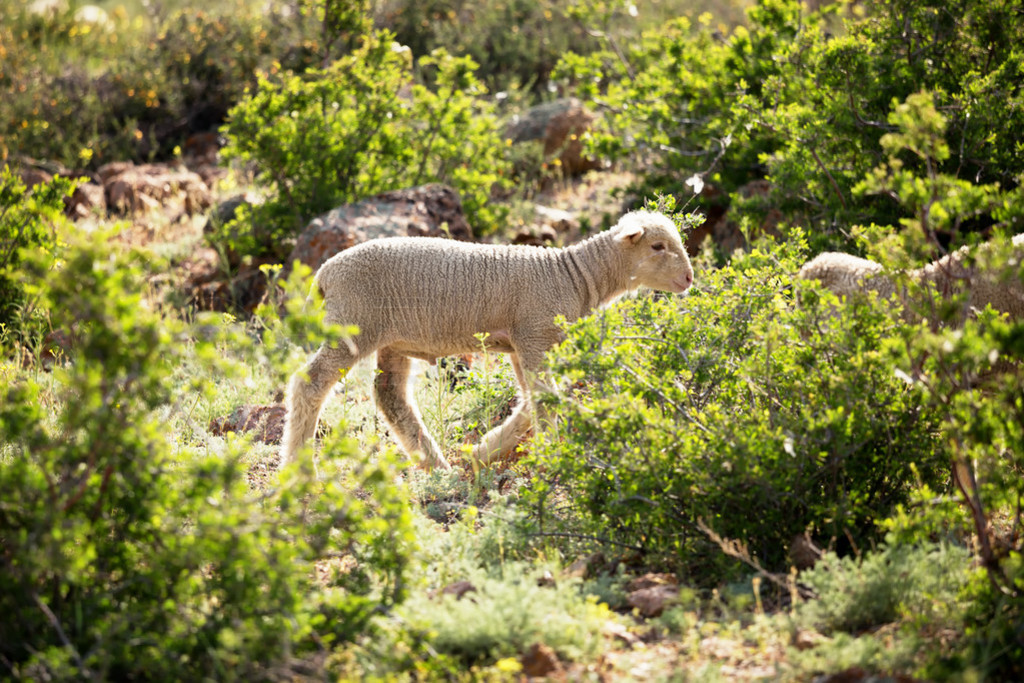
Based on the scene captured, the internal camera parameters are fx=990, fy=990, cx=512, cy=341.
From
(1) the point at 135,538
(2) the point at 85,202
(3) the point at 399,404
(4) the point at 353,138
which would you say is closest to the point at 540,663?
(1) the point at 135,538

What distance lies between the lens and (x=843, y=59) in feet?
29.2

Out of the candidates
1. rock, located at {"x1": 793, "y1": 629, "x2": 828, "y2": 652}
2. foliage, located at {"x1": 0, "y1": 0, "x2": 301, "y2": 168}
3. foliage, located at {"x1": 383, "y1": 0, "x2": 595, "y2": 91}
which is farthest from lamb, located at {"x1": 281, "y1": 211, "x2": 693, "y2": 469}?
foliage, located at {"x1": 383, "y1": 0, "x2": 595, "y2": 91}

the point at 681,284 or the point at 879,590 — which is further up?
the point at 681,284

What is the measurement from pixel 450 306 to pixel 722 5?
54.1 feet

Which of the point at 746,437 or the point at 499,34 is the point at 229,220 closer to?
the point at 499,34

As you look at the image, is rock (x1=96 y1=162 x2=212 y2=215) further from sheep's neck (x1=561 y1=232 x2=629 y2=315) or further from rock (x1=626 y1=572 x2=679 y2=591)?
rock (x1=626 y1=572 x2=679 y2=591)

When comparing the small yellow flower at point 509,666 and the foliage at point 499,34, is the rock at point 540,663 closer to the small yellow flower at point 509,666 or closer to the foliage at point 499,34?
the small yellow flower at point 509,666

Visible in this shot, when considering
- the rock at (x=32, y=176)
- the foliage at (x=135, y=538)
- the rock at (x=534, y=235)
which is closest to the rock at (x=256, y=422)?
the foliage at (x=135, y=538)

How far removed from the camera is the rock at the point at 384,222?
998cm

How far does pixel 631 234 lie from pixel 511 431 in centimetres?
160

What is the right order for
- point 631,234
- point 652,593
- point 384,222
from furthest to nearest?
point 384,222 < point 631,234 < point 652,593

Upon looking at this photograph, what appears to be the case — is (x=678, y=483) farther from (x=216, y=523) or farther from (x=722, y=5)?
(x=722, y=5)

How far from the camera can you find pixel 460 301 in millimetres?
6723

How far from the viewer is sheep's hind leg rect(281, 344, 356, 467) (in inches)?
255
